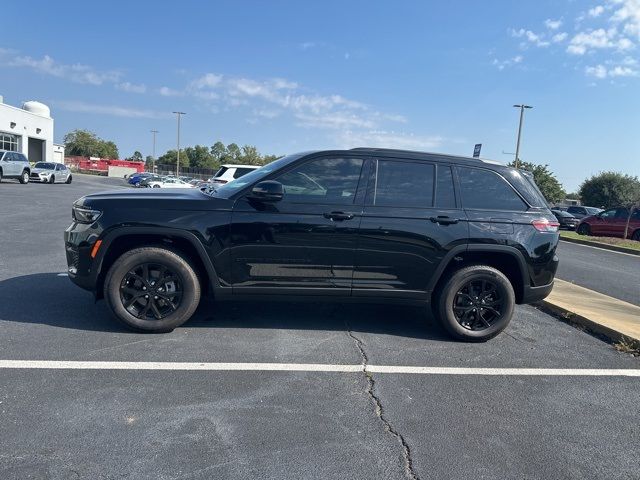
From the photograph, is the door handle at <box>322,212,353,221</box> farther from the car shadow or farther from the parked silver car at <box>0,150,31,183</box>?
the parked silver car at <box>0,150,31,183</box>

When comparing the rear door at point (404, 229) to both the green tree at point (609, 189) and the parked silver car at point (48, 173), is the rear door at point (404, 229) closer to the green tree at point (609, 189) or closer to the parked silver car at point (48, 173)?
the parked silver car at point (48, 173)

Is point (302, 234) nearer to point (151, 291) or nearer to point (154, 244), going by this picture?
point (154, 244)

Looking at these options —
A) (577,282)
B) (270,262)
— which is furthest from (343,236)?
(577,282)

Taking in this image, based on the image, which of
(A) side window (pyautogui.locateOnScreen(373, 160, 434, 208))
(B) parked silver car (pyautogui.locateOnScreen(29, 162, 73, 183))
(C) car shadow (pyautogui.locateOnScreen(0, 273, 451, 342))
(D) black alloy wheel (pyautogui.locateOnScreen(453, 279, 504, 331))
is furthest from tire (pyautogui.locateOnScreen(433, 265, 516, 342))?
(B) parked silver car (pyautogui.locateOnScreen(29, 162, 73, 183))

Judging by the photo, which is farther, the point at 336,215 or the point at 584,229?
the point at 584,229

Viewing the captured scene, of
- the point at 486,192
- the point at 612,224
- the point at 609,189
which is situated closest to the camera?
the point at 486,192

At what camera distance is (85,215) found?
4523 millimetres

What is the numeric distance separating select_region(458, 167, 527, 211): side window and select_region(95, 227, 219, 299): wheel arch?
2.61 m

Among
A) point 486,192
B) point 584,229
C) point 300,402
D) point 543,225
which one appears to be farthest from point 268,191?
point 584,229

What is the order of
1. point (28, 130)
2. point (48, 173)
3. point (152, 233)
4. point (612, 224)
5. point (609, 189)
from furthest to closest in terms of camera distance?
point (609, 189) < point (28, 130) < point (48, 173) < point (612, 224) < point (152, 233)

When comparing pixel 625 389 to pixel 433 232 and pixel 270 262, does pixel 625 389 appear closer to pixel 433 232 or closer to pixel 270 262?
pixel 433 232

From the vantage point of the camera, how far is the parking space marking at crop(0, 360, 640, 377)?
3.84 m

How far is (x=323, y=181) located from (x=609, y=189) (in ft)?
208

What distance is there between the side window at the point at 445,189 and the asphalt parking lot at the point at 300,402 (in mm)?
1386
